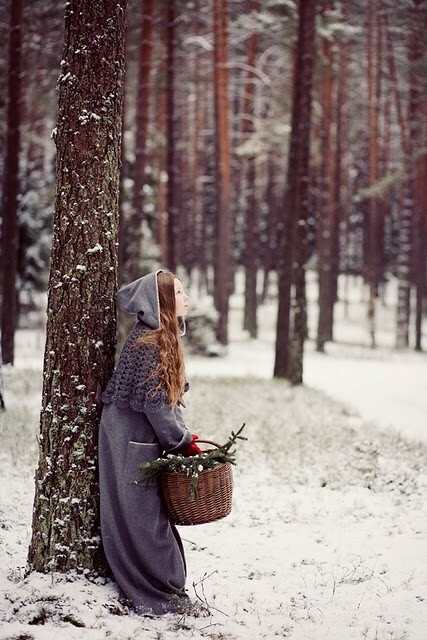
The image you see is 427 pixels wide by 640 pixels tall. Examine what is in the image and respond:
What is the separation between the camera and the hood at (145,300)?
13.9 ft

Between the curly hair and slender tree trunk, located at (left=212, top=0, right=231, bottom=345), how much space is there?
17.2m

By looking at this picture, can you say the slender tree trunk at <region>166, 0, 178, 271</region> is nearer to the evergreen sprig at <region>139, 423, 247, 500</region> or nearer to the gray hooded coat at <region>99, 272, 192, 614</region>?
the gray hooded coat at <region>99, 272, 192, 614</region>

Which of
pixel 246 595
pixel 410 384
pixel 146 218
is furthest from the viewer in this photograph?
pixel 146 218

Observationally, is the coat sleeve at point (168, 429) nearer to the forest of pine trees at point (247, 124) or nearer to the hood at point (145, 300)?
the hood at point (145, 300)

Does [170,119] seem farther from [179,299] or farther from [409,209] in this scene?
[179,299]

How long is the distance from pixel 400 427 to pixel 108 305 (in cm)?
793

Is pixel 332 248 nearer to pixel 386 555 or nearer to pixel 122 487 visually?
pixel 386 555

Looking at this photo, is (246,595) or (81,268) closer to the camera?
(81,268)

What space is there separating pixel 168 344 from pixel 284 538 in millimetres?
2657

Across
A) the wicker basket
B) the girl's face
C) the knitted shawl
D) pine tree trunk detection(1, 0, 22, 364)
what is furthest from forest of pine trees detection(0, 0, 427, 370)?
the wicker basket

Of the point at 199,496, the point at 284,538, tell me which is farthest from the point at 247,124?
the point at 199,496

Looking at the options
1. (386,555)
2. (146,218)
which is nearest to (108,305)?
(386,555)

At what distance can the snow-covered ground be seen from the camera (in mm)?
4059

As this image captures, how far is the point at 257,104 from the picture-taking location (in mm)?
27156
